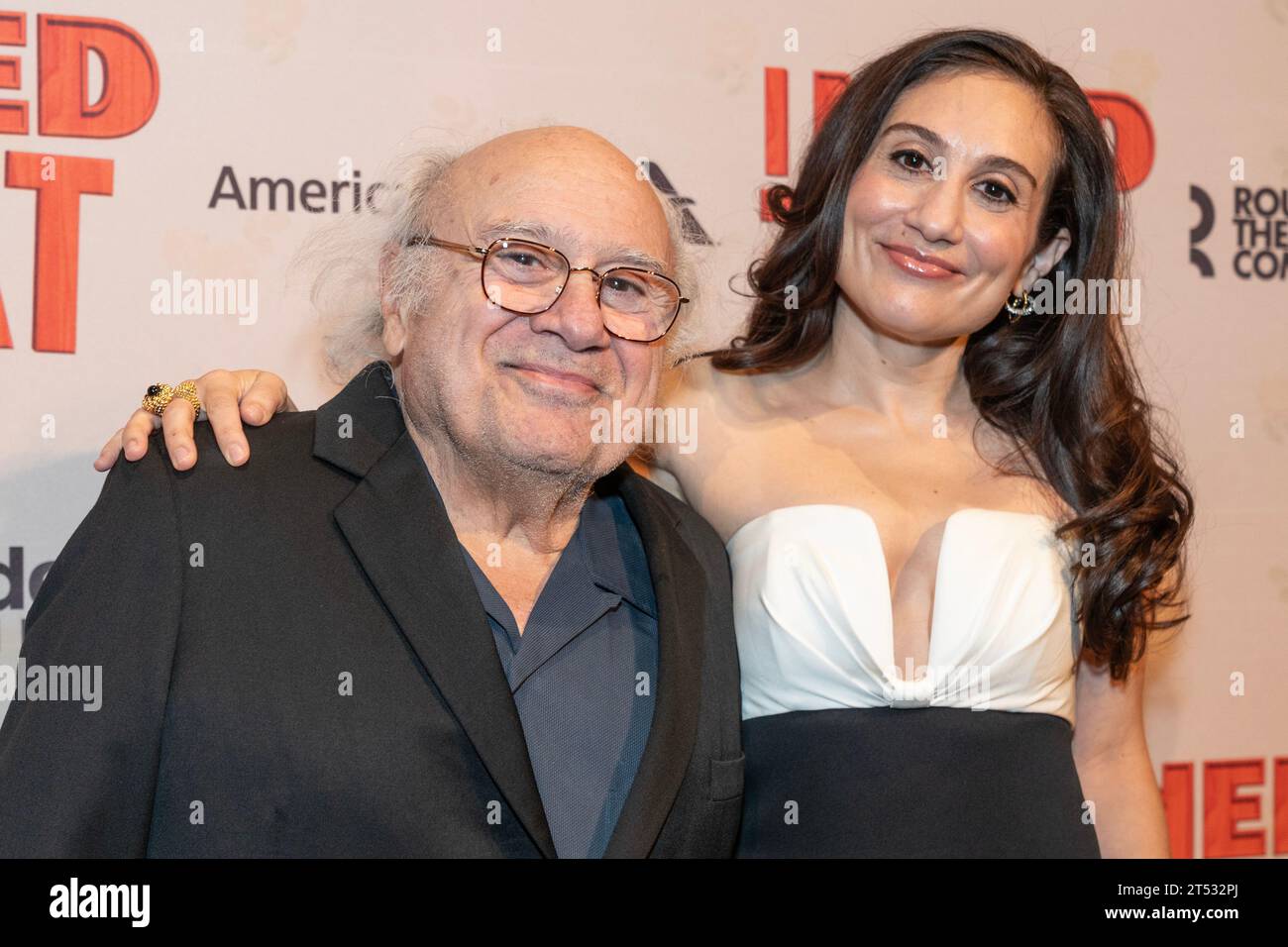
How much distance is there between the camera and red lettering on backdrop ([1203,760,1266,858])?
265cm

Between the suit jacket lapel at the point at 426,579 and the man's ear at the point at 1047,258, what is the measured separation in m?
1.10

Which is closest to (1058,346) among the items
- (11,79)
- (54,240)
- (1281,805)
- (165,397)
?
(1281,805)

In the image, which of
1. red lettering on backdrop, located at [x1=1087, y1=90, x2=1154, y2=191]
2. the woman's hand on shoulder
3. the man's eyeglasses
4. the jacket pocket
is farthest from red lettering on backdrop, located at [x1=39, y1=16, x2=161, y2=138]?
red lettering on backdrop, located at [x1=1087, y1=90, x2=1154, y2=191]

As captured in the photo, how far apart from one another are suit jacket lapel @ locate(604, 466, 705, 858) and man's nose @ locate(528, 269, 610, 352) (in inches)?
12.1

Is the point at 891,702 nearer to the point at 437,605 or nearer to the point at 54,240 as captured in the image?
the point at 437,605

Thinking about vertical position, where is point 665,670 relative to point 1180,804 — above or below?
above

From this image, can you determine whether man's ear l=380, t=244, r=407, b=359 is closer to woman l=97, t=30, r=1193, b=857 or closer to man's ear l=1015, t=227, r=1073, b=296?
woman l=97, t=30, r=1193, b=857

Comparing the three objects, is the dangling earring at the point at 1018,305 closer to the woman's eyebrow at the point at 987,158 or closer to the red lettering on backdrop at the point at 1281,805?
the woman's eyebrow at the point at 987,158

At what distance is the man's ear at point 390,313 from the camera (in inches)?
66.4

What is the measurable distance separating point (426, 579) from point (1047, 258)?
123cm

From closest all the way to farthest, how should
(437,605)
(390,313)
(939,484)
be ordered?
(437,605), (390,313), (939,484)

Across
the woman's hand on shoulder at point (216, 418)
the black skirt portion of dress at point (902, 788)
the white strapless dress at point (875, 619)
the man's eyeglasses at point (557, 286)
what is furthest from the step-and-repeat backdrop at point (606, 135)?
the black skirt portion of dress at point (902, 788)

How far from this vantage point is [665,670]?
1585 mm
